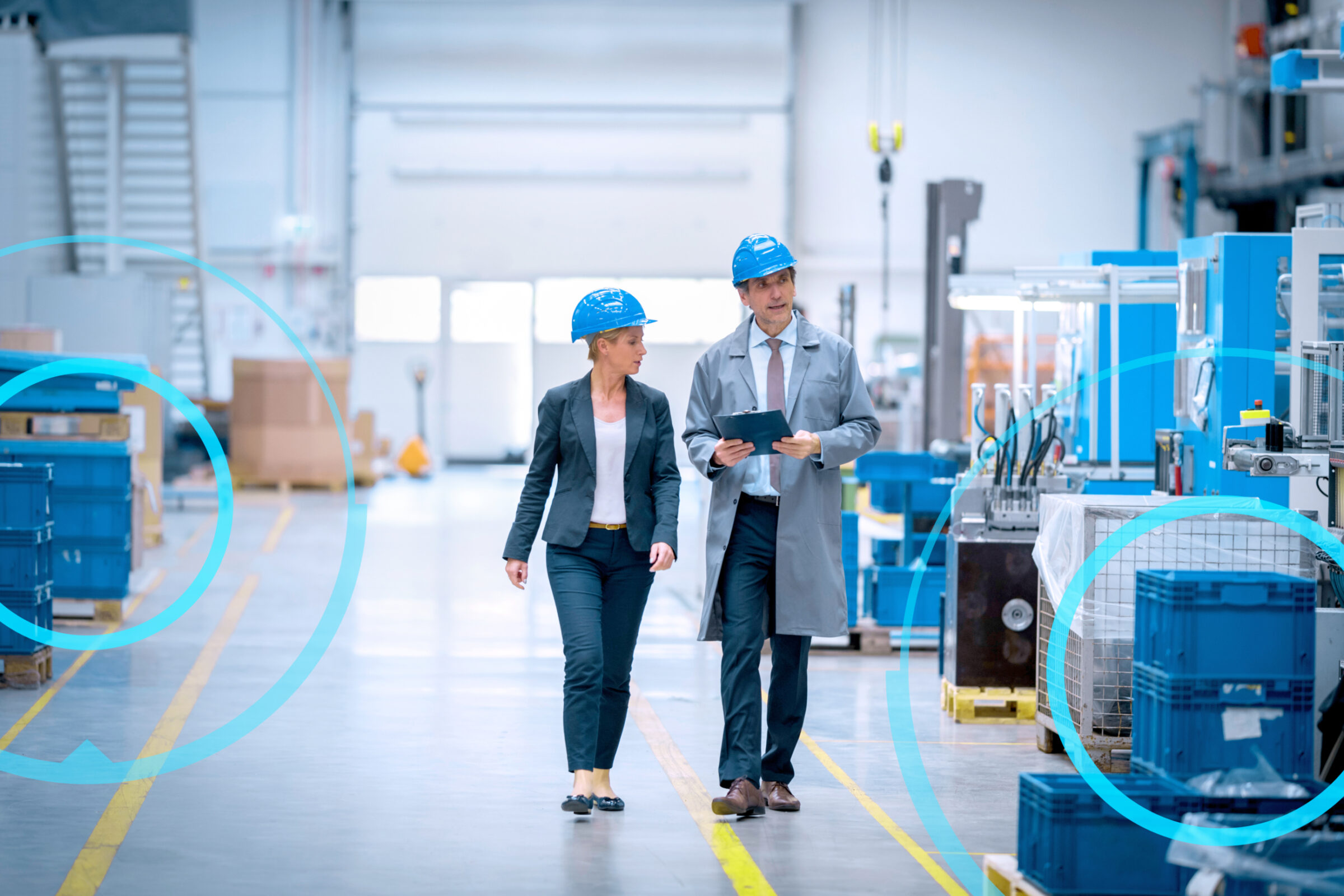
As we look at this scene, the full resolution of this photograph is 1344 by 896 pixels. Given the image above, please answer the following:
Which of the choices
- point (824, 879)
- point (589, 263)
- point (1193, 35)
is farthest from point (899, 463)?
point (1193, 35)

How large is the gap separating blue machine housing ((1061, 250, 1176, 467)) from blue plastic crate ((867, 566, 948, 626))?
4.24 ft

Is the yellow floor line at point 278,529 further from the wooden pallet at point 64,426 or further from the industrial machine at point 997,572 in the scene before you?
the industrial machine at point 997,572

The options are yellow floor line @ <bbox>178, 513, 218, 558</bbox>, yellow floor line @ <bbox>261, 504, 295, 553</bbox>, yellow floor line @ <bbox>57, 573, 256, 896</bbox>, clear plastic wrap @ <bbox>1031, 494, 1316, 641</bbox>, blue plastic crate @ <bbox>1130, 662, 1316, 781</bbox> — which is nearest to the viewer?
blue plastic crate @ <bbox>1130, 662, 1316, 781</bbox>

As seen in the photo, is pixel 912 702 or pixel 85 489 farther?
pixel 85 489

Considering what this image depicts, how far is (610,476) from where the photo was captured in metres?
4.92

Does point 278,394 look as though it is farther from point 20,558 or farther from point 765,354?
point 765,354

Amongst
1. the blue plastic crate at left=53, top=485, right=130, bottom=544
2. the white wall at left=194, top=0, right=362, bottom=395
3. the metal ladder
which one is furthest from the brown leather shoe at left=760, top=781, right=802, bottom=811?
the white wall at left=194, top=0, right=362, bottom=395

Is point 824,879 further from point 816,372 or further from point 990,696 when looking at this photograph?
point 990,696

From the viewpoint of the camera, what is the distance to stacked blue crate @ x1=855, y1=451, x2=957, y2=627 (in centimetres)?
867

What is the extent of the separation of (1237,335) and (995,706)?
2.10 meters

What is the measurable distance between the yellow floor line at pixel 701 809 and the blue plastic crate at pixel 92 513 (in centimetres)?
382

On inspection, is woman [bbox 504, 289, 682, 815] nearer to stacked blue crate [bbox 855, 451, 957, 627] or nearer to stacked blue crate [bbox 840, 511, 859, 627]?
stacked blue crate [bbox 840, 511, 859, 627]

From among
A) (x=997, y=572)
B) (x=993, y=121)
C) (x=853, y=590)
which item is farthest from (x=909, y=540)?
(x=993, y=121)

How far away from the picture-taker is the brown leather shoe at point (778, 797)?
5055 millimetres
